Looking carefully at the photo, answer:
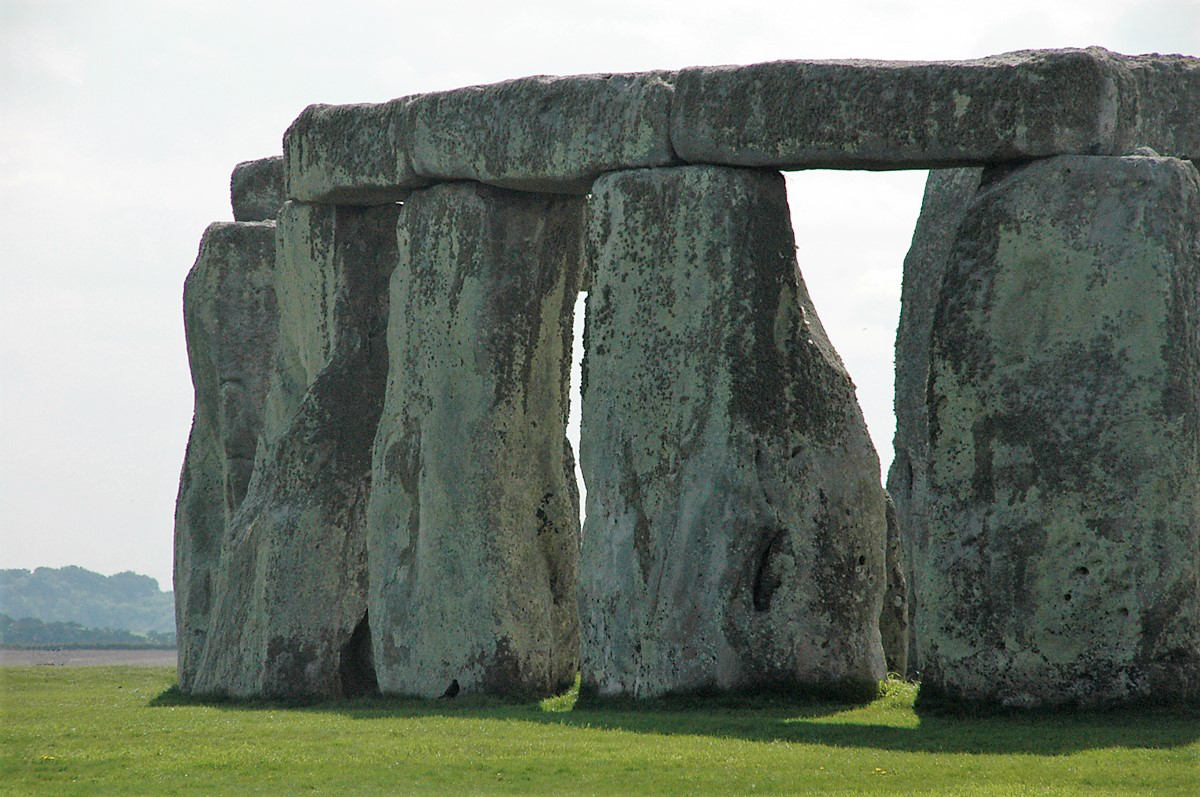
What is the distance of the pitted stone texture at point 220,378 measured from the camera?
92.4ft

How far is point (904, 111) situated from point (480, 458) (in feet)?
19.1

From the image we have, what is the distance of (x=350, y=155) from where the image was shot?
23.7 m

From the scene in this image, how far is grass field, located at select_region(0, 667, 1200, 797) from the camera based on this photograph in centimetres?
1538

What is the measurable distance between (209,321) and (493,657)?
8618 mm

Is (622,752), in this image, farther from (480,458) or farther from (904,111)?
(904,111)

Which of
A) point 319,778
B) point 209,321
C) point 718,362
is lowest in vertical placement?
point 319,778

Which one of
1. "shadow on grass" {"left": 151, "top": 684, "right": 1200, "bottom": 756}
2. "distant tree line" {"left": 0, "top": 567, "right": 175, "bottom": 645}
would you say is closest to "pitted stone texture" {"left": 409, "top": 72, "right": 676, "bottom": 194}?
"shadow on grass" {"left": 151, "top": 684, "right": 1200, "bottom": 756}

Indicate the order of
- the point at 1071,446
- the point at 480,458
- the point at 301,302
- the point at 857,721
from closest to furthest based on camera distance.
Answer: the point at 1071,446
the point at 857,721
the point at 480,458
the point at 301,302

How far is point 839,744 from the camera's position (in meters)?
17.1

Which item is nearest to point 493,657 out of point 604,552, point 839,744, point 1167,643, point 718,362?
point 604,552

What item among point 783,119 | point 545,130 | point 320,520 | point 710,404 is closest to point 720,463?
point 710,404

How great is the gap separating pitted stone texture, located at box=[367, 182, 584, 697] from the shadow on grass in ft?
→ 3.38

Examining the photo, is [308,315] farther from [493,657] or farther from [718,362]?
[718,362]

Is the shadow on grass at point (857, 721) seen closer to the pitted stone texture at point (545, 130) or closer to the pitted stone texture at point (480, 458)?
the pitted stone texture at point (480, 458)
